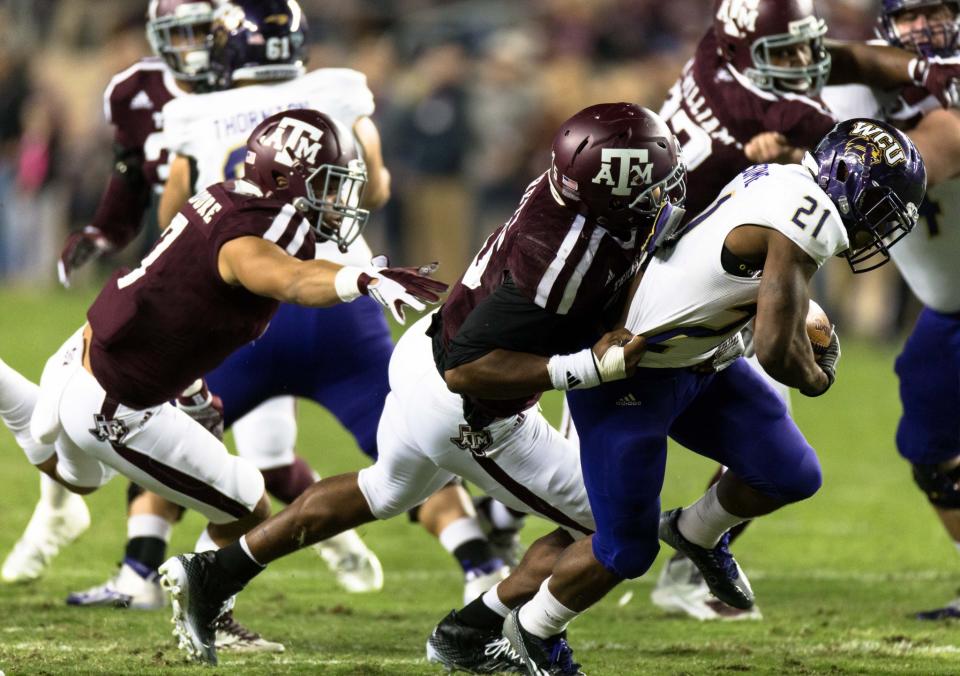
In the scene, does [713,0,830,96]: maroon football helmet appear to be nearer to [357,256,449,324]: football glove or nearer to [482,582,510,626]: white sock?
[357,256,449,324]: football glove

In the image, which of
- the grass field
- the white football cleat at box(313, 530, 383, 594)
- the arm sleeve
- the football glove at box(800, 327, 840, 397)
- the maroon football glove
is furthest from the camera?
the arm sleeve

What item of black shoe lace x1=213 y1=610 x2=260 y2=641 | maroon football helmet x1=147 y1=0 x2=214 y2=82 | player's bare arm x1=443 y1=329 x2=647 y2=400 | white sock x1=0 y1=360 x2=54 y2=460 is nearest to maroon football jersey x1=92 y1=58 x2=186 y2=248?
maroon football helmet x1=147 y1=0 x2=214 y2=82

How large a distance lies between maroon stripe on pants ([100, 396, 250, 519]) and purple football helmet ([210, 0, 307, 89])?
58.7 inches

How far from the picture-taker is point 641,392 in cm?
437

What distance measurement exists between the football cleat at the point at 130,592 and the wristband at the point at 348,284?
178 centimetres

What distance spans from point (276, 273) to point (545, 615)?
116cm

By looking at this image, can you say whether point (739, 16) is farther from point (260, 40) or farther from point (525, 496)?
point (525, 496)

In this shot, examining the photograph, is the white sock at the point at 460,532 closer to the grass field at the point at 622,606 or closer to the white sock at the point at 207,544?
the grass field at the point at 622,606

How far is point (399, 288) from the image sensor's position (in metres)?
4.18

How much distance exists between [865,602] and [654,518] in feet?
6.04

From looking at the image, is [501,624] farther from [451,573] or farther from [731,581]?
[451,573]

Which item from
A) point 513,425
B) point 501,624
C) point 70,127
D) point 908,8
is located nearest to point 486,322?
point 513,425

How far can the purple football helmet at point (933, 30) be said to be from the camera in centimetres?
564

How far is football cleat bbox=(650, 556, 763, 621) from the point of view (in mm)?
5652
